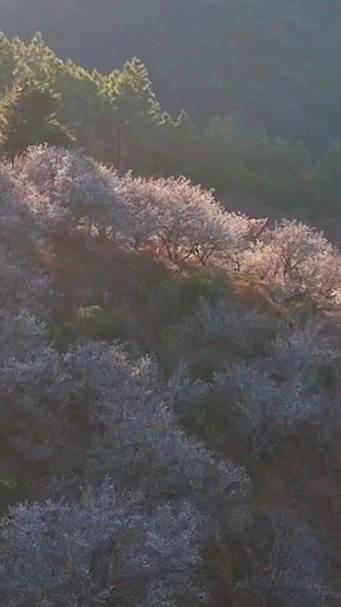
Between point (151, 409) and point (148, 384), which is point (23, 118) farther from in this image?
point (151, 409)

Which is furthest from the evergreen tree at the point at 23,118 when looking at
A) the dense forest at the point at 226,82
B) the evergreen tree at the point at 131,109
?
the dense forest at the point at 226,82

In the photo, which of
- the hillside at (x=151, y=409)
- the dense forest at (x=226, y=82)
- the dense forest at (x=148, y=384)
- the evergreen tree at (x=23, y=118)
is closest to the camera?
the hillside at (x=151, y=409)

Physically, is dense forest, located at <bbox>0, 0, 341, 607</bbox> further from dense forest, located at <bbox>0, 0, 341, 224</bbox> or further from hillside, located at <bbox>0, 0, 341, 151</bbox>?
hillside, located at <bbox>0, 0, 341, 151</bbox>

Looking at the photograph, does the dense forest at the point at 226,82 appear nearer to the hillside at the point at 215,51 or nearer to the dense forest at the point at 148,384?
the hillside at the point at 215,51

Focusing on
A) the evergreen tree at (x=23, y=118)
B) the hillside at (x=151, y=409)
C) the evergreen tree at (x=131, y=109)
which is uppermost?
the evergreen tree at (x=131, y=109)

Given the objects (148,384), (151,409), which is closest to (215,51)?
(148,384)

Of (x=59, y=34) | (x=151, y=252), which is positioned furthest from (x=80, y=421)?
(x=59, y=34)
